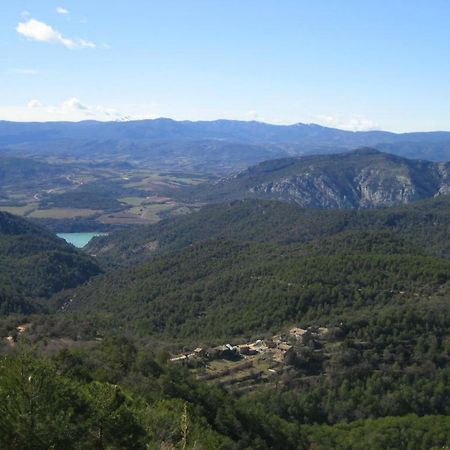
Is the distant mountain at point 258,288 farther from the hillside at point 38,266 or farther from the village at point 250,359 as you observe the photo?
the hillside at point 38,266

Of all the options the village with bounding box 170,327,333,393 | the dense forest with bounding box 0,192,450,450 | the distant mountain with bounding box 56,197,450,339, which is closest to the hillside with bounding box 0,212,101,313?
the dense forest with bounding box 0,192,450,450

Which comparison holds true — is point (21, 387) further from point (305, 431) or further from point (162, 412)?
point (305, 431)

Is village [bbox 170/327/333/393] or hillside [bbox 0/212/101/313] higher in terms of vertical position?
village [bbox 170/327/333/393]

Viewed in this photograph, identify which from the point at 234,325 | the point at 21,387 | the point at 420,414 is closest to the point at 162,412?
the point at 21,387

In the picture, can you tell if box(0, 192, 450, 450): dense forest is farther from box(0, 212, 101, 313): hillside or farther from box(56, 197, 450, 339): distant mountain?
box(0, 212, 101, 313): hillside

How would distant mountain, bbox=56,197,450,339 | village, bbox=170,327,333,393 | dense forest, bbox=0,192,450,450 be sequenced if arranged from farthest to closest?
1. distant mountain, bbox=56,197,450,339
2. village, bbox=170,327,333,393
3. dense forest, bbox=0,192,450,450

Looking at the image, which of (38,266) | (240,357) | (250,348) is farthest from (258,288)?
(38,266)

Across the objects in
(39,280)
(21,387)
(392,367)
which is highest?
(21,387)

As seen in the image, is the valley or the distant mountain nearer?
the valley
